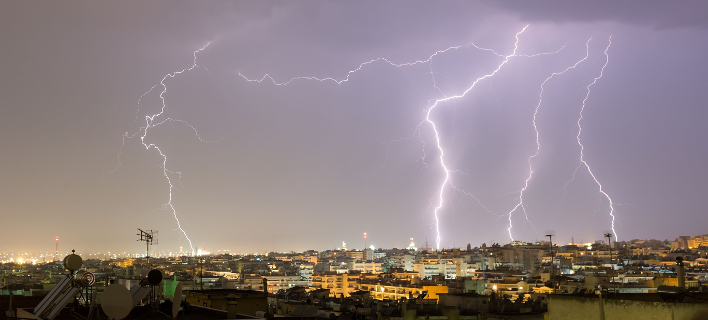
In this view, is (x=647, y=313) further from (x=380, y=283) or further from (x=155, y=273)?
(x=380, y=283)

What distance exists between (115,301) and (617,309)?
5.86m

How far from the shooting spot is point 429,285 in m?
44.6

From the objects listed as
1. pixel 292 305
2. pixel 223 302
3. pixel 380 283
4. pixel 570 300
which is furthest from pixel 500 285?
pixel 570 300

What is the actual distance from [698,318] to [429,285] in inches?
1510

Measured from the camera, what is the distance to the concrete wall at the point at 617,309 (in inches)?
275

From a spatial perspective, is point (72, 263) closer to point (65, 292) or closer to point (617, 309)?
point (65, 292)

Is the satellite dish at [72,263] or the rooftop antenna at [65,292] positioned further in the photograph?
the satellite dish at [72,263]

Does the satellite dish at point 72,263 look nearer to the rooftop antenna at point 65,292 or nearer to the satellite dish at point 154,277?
the rooftop antenna at point 65,292

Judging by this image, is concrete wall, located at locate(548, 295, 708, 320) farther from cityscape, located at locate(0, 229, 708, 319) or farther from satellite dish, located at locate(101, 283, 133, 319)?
satellite dish, located at locate(101, 283, 133, 319)

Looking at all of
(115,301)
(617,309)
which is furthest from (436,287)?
(115,301)

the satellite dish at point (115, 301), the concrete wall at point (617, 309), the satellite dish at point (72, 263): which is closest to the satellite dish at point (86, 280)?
the satellite dish at point (72, 263)

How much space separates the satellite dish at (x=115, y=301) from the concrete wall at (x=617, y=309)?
17.6 feet

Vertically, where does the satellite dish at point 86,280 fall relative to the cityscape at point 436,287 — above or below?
above

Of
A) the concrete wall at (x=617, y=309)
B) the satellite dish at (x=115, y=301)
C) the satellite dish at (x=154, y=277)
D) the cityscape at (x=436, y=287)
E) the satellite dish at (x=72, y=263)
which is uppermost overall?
the satellite dish at (x=72, y=263)
